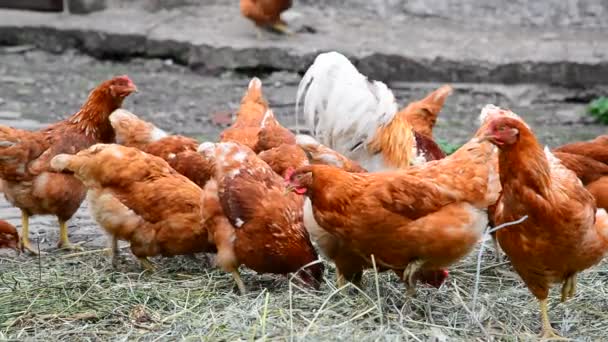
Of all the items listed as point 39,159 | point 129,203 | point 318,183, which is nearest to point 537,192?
point 318,183

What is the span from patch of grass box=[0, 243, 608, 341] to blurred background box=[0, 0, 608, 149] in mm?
3096

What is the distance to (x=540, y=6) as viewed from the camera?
10.7 m

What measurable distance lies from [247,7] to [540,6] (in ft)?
9.79

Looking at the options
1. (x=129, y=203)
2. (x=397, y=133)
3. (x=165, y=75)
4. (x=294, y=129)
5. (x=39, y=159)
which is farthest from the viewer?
(x=165, y=75)

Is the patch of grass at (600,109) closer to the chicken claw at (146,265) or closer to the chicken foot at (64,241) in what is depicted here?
the chicken claw at (146,265)

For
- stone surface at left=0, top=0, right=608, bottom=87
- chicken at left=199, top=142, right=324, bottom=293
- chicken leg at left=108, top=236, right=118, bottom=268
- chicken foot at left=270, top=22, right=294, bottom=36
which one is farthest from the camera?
chicken foot at left=270, top=22, right=294, bottom=36

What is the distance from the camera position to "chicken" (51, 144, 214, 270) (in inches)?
219

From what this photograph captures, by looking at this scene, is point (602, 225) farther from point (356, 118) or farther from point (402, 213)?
point (356, 118)

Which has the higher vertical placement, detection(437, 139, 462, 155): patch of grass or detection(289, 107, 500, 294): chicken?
detection(289, 107, 500, 294): chicken

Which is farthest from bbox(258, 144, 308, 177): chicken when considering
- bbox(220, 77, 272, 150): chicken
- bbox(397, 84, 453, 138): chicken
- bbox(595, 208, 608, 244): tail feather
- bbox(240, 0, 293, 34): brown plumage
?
bbox(240, 0, 293, 34): brown plumage

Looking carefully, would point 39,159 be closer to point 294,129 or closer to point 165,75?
point 294,129

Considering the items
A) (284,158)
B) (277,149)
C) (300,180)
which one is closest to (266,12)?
(277,149)

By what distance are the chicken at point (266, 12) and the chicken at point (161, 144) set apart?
13.1ft

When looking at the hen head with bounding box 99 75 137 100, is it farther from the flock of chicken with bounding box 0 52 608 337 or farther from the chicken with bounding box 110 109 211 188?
the chicken with bounding box 110 109 211 188
